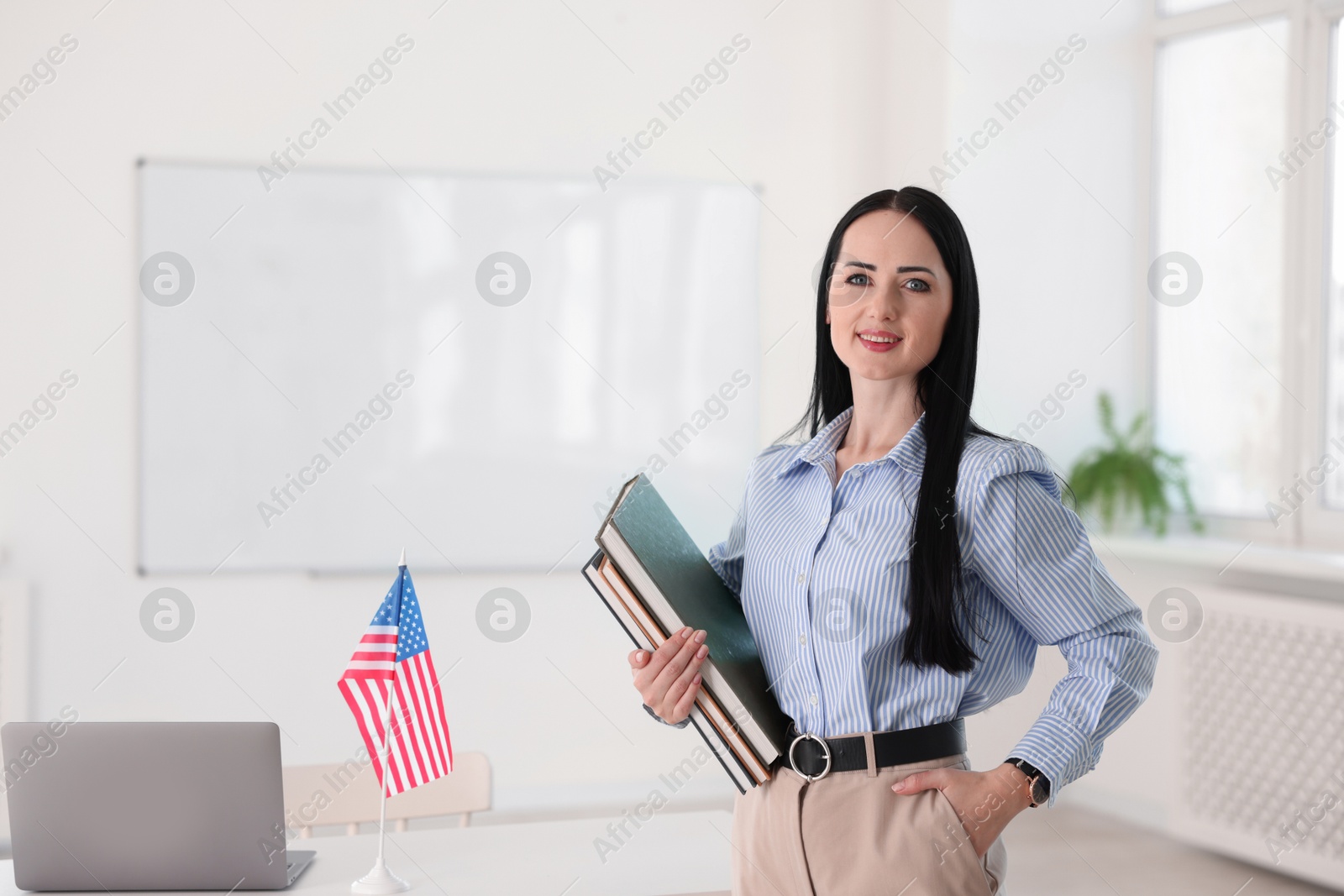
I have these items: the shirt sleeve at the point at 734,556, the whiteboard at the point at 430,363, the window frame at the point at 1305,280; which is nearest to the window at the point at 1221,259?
the window frame at the point at 1305,280

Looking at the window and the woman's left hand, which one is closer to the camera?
the woman's left hand

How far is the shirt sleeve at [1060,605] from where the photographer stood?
1188 mm

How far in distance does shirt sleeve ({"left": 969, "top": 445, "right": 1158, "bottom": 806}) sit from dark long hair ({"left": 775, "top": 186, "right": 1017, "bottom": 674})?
0.04m

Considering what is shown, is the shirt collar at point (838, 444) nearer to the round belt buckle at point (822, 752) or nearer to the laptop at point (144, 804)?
the round belt buckle at point (822, 752)

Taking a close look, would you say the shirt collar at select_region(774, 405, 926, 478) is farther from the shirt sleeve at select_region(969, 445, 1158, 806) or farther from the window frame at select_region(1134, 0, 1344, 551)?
the window frame at select_region(1134, 0, 1344, 551)

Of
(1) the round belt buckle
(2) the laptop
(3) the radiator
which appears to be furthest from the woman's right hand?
(3) the radiator

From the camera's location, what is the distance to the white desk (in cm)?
156

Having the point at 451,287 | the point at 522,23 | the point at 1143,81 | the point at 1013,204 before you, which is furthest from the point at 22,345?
the point at 1143,81

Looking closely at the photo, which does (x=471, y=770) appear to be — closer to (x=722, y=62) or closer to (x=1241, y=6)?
(x=722, y=62)

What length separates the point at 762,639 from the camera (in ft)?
4.44

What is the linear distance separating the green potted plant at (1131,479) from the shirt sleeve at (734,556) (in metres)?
2.71

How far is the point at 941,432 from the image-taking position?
1265 mm

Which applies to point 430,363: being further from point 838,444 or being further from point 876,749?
point 876,749

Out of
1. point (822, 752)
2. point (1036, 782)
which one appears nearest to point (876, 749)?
point (822, 752)
